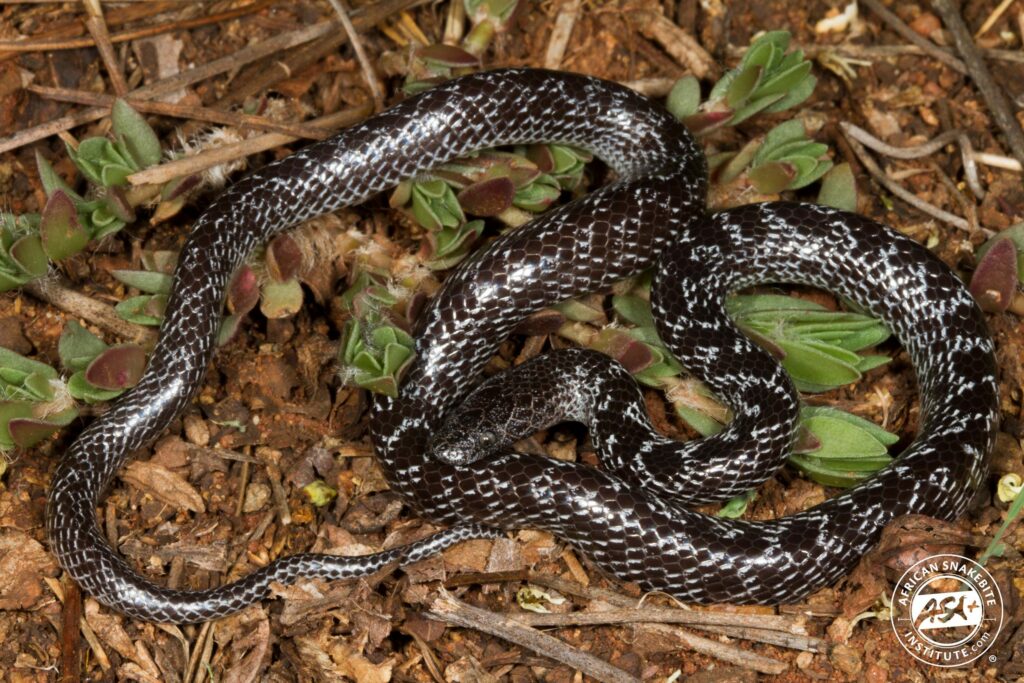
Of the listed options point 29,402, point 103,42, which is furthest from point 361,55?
point 29,402

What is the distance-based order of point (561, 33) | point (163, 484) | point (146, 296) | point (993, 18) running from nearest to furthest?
point (163, 484) < point (146, 296) < point (561, 33) < point (993, 18)

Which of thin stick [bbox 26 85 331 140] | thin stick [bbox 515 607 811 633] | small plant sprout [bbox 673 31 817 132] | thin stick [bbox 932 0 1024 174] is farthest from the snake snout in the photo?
thin stick [bbox 932 0 1024 174]

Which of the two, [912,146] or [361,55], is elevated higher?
[361,55]

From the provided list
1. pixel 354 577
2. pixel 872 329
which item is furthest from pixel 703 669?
pixel 872 329

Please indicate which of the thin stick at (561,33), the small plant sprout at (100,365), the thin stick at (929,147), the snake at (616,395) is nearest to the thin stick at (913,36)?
the thin stick at (929,147)

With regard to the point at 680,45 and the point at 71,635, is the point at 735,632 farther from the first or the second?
the point at 680,45

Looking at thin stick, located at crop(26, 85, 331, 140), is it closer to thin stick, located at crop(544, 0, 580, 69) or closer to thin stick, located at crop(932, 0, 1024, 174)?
thin stick, located at crop(544, 0, 580, 69)
